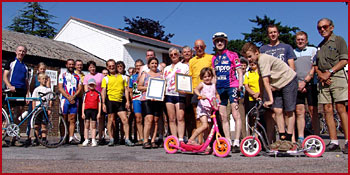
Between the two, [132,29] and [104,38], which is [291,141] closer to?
[104,38]

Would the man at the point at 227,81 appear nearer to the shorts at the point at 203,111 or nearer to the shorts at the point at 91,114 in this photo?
the shorts at the point at 203,111

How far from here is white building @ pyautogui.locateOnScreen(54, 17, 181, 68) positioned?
82.2 ft

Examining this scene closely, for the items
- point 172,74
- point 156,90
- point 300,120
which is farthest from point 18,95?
point 300,120

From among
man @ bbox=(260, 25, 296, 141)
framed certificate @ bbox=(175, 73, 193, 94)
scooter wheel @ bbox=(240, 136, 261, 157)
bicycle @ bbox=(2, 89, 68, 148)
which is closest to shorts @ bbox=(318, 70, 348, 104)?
man @ bbox=(260, 25, 296, 141)

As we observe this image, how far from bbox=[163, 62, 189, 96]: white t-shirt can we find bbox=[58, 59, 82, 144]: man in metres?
2.45

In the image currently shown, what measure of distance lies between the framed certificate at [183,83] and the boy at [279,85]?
134 cm

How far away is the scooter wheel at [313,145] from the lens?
508 centimetres

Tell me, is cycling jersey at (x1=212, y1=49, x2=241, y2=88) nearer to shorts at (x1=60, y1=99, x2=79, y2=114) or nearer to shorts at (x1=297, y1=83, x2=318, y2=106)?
shorts at (x1=297, y1=83, x2=318, y2=106)

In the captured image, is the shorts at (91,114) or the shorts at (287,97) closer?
the shorts at (287,97)

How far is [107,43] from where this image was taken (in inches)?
1025

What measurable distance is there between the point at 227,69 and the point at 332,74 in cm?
160

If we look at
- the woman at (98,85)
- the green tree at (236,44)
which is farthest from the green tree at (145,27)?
the woman at (98,85)

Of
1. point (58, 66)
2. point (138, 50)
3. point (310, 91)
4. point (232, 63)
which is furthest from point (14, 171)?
point (138, 50)

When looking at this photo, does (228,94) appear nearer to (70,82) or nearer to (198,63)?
(198,63)
